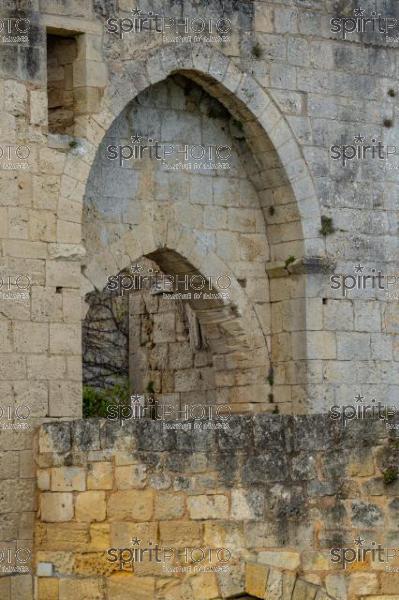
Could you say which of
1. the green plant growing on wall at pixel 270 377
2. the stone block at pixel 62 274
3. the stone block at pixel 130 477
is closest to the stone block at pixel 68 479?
the stone block at pixel 130 477

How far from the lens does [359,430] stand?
13.6 meters

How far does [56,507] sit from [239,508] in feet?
5.70

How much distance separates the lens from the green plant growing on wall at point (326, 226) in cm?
1859

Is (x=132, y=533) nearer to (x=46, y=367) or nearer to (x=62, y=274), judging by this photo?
(x=46, y=367)

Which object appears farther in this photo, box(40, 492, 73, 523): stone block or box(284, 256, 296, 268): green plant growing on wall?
box(284, 256, 296, 268): green plant growing on wall

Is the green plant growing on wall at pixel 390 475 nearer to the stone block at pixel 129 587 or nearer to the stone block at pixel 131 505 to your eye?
the stone block at pixel 131 505

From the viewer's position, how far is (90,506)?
14039 millimetres

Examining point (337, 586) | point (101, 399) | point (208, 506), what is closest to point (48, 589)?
point (208, 506)

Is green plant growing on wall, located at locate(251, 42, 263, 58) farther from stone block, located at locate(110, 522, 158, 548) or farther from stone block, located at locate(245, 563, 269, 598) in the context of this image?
stone block, located at locate(245, 563, 269, 598)

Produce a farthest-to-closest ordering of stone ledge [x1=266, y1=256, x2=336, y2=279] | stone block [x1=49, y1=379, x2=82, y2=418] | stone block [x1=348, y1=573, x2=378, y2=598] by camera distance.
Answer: stone ledge [x1=266, y1=256, x2=336, y2=279] → stone block [x1=49, y1=379, x2=82, y2=418] → stone block [x1=348, y1=573, x2=378, y2=598]

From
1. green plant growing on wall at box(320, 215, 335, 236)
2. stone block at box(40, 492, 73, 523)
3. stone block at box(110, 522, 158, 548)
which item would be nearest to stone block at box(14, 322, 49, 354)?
stone block at box(40, 492, 73, 523)

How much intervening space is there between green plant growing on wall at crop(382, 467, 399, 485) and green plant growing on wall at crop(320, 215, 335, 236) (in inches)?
214

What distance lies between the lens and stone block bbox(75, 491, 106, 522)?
13.9 meters

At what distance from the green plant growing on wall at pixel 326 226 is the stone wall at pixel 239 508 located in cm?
505
